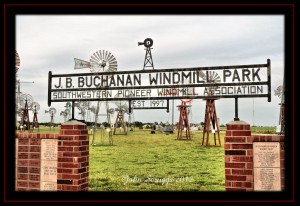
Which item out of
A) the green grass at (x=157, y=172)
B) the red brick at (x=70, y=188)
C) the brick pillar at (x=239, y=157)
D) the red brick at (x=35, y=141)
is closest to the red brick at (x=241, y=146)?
the brick pillar at (x=239, y=157)

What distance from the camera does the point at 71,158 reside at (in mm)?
5020

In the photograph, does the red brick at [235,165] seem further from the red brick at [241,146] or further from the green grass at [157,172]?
the green grass at [157,172]

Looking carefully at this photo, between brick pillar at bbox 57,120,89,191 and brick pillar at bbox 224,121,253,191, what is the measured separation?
2.41 metres

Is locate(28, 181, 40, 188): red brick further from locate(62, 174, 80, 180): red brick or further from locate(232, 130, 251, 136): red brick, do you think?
locate(232, 130, 251, 136): red brick

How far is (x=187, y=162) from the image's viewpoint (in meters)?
10.2

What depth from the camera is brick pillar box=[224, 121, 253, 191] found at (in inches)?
173

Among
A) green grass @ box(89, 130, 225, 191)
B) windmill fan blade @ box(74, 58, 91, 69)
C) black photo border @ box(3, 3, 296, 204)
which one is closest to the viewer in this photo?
black photo border @ box(3, 3, 296, 204)

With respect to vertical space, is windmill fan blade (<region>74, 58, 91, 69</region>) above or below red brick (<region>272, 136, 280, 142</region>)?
above

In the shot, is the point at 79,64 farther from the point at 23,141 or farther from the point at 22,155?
the point at 22,155

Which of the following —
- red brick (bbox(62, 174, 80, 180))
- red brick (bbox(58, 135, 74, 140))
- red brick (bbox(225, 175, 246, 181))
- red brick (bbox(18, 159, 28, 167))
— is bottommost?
red brick (bbox(62, 174, 80, 180))

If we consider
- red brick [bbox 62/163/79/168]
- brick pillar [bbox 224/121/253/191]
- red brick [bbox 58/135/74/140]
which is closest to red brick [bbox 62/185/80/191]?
red brick [bbox 62/163/79/168]
